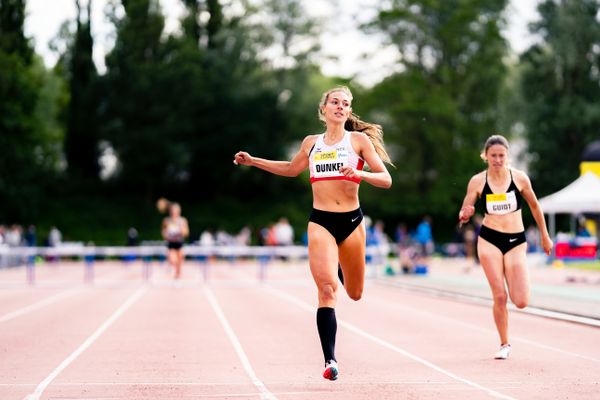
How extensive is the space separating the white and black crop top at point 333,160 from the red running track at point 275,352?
5.38ft

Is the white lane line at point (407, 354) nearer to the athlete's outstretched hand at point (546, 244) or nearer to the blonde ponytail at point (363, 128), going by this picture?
the athlete's outstretched hand at point (546, 244)

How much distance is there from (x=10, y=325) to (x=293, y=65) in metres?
52.5

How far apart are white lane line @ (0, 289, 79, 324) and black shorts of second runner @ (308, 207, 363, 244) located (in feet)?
27.2

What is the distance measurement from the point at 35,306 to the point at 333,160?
462 inches

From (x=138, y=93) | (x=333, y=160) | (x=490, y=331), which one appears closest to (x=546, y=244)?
(x=333, y=160)

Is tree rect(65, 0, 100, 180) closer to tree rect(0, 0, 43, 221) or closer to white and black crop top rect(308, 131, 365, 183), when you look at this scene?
tree rect(0, 0, 43, 221)

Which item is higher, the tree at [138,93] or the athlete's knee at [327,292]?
the tree at [138,93]

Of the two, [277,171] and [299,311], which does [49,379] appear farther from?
[299,311]

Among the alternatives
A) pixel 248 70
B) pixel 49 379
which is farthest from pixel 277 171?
pixel 248 70

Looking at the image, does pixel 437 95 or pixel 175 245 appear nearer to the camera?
pixel 175 245

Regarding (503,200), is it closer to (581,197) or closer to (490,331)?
(490,331)

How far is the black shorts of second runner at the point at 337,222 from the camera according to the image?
8219mm

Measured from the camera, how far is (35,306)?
18.6m

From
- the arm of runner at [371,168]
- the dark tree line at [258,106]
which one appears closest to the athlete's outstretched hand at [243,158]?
the arm of runner at [371,168]
